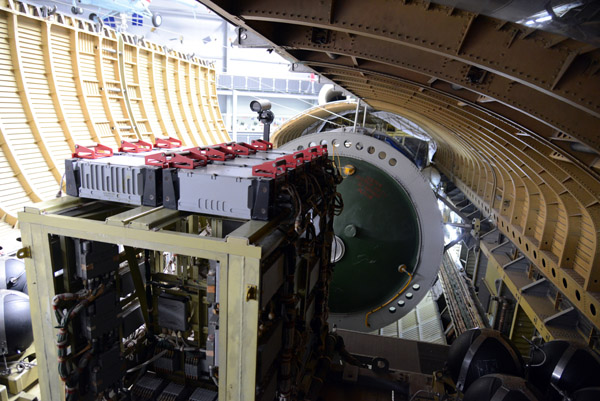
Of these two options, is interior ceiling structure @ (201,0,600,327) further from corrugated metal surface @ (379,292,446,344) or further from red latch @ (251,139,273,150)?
corrugated metal surface @ (379,292,446,344)

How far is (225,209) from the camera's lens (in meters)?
3.05

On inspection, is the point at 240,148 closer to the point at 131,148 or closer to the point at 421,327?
the point at 131,148

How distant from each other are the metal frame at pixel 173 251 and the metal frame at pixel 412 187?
12.5ft

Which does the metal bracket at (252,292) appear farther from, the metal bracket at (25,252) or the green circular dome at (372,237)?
the green circular dome at (372,237)

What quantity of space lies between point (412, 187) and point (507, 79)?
3014mm

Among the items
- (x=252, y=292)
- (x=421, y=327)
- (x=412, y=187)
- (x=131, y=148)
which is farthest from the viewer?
(x=421, y=327)

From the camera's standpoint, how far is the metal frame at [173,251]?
263 centimetres

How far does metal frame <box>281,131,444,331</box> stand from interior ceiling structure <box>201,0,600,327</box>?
1.02m

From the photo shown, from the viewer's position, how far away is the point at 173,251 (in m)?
2.74

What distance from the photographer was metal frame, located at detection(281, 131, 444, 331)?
20.6 feet

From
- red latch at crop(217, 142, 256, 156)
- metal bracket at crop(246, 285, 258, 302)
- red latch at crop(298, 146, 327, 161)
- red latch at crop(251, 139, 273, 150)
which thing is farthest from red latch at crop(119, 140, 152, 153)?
metal bracket at crop(246, 285, 258, 302)

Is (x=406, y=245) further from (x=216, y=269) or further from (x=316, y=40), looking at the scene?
(x=216, y=269)

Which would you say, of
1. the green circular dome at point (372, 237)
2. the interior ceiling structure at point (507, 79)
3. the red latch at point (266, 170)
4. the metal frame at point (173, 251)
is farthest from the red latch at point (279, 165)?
the green circular dome at point (372, 237)

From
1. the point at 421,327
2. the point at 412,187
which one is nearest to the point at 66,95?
the point at 412,187
